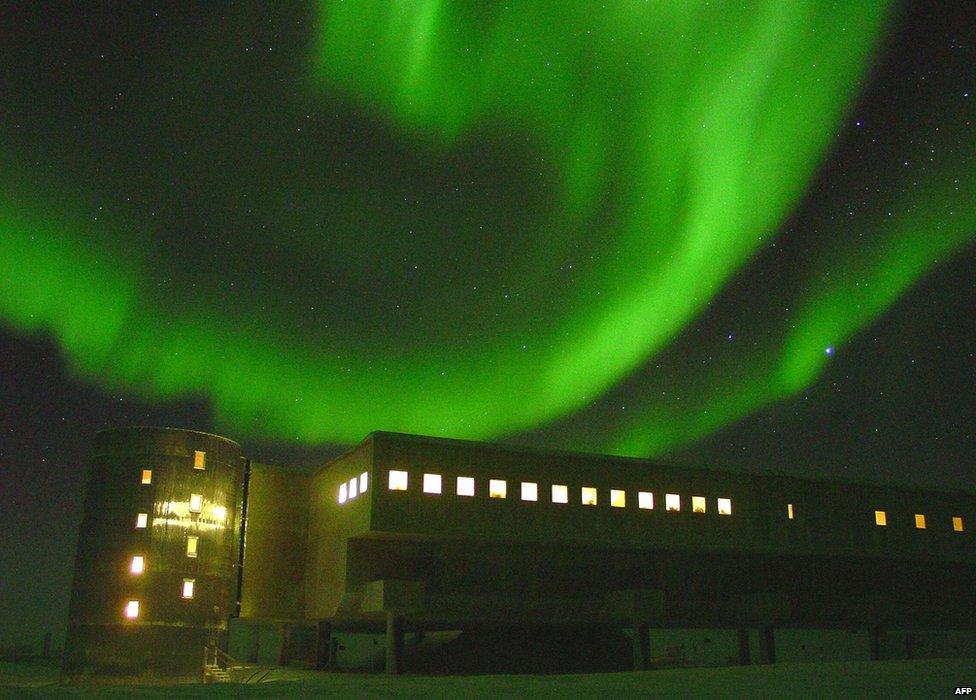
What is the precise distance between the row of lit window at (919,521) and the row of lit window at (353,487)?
89.3ft

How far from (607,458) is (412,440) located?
9.57 metres

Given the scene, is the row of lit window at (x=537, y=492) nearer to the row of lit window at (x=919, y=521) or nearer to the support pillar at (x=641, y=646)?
the support pillar at (x=641, y=646)

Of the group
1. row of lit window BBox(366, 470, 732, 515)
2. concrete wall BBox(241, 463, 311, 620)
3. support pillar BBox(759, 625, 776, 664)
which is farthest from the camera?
concrete wall BBox(241, 463, 311, 620)

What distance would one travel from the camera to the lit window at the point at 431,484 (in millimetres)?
41219

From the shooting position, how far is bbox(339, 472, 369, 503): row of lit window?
1631 inches

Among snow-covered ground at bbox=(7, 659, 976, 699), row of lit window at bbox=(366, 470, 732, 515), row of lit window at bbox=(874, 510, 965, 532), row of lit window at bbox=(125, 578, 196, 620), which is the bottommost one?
snow-covered ground at bbox=(7, 659, 976, 699)

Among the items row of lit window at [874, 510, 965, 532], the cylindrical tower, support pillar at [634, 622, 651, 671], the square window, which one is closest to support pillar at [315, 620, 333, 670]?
the cylindrical tower

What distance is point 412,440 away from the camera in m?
41.4

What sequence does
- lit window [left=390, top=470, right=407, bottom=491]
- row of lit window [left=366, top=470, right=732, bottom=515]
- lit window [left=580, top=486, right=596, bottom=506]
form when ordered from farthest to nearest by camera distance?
1. lit window [left=580, top=486, right=596, bottom=506]
2. row of lit window [left=366, top=470, right=732, bottom=515]
3. lit window [left=390, top=470, right=407, bottom=491]

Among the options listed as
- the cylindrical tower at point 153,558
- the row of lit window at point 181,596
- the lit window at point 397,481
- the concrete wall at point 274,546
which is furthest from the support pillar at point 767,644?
the row of lit window at point 181,596

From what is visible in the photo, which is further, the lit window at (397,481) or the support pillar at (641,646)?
the support pillar at (641,646)

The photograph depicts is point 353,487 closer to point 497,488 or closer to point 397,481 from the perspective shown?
point 397,481

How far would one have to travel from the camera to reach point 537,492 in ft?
142

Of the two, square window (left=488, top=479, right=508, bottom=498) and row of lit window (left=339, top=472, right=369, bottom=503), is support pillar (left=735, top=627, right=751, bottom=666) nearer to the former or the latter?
square window (left=488, top=479, right=508, bottom=498)
